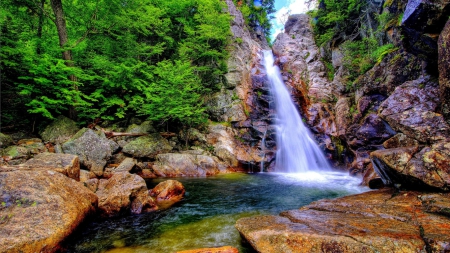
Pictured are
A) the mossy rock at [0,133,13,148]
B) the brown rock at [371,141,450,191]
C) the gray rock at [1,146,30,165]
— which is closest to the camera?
the brown rock at [371,141,450,191]

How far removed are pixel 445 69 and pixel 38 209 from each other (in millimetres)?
9832

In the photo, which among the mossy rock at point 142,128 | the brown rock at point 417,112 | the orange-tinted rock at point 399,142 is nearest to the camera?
the brown rock at point 417,112

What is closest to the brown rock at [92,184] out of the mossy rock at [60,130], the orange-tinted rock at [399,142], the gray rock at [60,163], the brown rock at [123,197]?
the brown rock at [123,197]

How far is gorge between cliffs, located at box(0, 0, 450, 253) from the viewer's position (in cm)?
365

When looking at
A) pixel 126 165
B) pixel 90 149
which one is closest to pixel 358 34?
pixel 126 165

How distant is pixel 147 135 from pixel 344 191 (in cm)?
1143

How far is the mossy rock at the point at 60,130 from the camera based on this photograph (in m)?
10.9

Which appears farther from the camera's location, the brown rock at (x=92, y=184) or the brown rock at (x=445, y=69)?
the brown rock at (x=92, y=184)

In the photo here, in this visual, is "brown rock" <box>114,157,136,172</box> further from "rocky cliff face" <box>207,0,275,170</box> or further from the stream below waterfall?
"rocky cliff face" <box>207,0,275,170</box>

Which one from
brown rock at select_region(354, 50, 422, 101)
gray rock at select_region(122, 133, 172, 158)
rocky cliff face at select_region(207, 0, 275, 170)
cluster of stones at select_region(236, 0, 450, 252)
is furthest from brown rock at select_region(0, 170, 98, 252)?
brown rock at select_region(354, 50, 422, 101)

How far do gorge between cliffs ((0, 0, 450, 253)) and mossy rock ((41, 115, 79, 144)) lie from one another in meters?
0.09

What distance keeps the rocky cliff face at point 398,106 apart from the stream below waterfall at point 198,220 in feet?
8.68

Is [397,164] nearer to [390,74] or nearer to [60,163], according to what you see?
[390,74]

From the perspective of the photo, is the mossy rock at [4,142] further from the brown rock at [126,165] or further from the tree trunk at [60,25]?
the tree trunk at [60,25]
